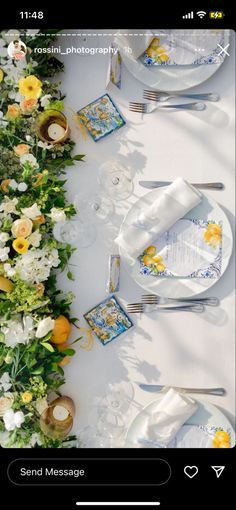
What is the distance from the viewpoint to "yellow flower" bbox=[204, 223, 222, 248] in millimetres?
1369

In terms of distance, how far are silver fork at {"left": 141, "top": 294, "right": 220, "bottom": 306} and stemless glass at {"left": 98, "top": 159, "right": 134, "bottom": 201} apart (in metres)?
0.25

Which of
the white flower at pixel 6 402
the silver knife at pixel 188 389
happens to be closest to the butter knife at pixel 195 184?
the silver knife at pixel 188 389

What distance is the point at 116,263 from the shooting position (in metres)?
1.40

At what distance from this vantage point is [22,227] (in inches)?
52.4

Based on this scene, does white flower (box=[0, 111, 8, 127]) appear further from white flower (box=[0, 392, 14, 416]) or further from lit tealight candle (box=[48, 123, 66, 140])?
white flower (box=[0, 392, 14, 416])

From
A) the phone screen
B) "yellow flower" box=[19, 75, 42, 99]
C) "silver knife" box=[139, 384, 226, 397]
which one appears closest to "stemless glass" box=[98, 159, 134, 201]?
the phone screen

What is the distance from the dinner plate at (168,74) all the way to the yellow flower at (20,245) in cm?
48

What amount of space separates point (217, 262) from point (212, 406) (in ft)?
1.09

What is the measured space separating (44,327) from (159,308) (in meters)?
0.28

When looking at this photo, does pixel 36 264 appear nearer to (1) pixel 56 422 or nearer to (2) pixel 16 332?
(2) pixel 16 332
